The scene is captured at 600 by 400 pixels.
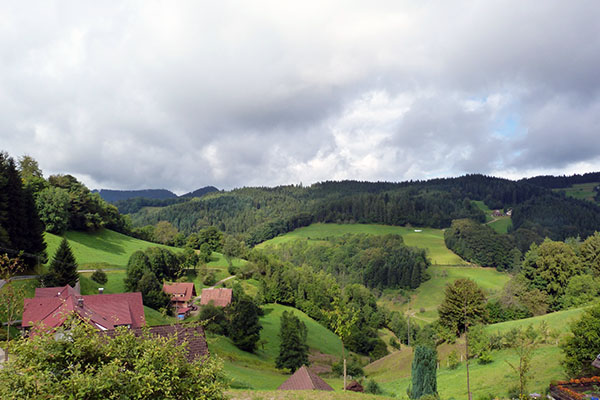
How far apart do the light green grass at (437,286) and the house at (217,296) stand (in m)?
62.5

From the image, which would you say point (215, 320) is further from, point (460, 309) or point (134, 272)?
point (460, 309)

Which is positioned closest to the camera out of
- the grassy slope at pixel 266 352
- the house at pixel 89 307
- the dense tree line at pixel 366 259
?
the house at pixel 89 307

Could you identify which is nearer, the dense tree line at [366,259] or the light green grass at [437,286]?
the light green grass at [437,286]

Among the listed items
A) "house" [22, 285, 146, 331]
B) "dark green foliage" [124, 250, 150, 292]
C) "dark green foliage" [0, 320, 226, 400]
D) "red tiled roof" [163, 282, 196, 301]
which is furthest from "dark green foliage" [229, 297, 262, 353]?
"dark green foliage" [0, 320, 226, 400]

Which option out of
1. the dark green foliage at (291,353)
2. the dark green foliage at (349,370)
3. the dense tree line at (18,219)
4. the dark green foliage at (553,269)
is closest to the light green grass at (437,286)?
the dark green foliage at (553,269)

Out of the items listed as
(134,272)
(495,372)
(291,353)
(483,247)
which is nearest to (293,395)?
(495,372)

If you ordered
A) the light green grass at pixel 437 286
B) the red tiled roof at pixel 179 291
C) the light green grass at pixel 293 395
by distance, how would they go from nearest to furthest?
the light green grass at pixel 293 395 < the red tiled roof at pixel 179 291 < the light green grass at pixel 437 286

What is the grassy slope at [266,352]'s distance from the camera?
130 feet

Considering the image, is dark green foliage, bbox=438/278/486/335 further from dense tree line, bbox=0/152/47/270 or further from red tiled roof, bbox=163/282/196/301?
dense tree line, bbox=0/152/47/270

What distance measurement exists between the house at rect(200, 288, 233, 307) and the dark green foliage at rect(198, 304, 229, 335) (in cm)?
787

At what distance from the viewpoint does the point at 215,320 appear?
6100 cm

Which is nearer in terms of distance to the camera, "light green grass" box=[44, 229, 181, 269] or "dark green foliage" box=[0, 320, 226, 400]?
"dark green foliage" box=[0, 320, 226, 400]

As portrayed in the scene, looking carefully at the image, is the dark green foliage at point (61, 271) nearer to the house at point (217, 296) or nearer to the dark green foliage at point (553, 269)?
the house at point (217, 296)

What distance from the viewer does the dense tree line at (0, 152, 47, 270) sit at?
48.1 meters
